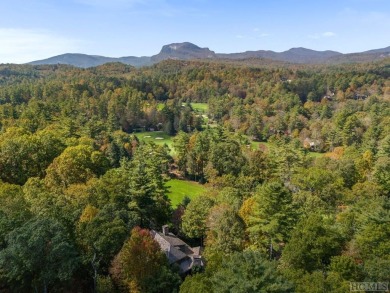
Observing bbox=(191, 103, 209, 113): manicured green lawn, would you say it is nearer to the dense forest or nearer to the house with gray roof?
the dense forest

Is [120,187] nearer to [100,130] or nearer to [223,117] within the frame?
[100,130]

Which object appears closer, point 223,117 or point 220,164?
point 220,164

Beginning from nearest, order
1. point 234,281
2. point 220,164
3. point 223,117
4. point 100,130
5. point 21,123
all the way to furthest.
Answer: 1. point 234,281
2. point 220,164
3. point 21,123
4. point 100,130
5. point 223,117

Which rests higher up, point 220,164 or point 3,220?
point 3,220

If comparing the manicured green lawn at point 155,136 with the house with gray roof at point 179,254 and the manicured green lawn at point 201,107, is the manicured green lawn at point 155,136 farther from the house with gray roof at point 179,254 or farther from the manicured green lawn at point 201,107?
the house with gray roof at point 179,254

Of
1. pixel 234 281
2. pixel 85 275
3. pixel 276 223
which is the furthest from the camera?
pixel 276 223

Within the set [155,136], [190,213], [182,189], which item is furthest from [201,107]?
[190,213]

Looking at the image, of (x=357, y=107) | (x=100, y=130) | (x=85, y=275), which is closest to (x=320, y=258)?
(x=85, y=275)
